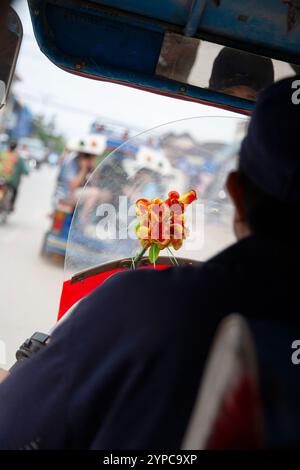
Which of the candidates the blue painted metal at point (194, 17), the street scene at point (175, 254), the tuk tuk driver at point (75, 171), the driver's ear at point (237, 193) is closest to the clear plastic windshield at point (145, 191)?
the street scene at point (175, 254)

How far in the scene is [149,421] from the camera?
0.77 meters

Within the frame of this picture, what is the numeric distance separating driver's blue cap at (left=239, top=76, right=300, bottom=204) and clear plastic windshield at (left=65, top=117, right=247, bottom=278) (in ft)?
2.88

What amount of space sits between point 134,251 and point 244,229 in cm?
111

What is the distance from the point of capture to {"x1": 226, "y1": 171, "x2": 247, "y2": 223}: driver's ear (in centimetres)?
91

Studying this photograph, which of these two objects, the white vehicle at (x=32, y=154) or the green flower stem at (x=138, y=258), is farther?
the white vehicle at (x=32, y=154)

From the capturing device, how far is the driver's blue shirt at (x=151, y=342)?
762mm

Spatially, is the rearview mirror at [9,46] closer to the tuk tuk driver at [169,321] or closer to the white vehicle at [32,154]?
the tuk tuk driver at [169,321]

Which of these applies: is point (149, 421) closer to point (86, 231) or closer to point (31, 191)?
point (86, 231)

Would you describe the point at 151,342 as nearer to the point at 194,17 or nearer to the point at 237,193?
the point at 237,193

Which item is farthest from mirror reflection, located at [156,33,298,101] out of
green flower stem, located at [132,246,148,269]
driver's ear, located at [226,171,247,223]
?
driver's ear, located at [226,171,247,223]

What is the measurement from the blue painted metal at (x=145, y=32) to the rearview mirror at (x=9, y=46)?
0.11 metres

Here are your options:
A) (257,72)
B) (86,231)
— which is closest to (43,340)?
(86,231)

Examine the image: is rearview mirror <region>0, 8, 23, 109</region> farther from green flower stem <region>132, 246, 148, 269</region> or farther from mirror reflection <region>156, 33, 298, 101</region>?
green flower stem <region>132, 246, 148, 269</region>

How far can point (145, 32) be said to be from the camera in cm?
176
